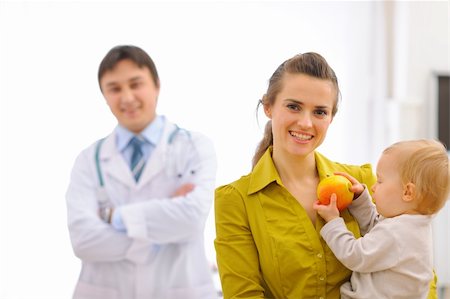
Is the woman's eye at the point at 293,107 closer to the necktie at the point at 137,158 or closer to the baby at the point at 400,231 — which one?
the baby at the point at 400,231

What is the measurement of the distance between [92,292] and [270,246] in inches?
26.8

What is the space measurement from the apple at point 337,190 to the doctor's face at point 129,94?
2.23 ft

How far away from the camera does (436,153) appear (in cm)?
187

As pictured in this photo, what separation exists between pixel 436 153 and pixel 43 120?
1.45 meters

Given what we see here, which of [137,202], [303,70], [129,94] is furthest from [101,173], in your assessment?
[303,70]

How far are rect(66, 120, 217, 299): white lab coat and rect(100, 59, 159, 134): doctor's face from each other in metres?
0.09

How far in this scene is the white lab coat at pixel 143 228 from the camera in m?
2.10

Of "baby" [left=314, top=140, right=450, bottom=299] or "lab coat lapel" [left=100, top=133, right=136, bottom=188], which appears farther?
"lab coat lapel" [left=100, top=133, right=136, bottom=188]

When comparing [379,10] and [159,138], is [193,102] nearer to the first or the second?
[159,138]

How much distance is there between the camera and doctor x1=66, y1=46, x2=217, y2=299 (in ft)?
6.88

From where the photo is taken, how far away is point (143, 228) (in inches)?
82.4

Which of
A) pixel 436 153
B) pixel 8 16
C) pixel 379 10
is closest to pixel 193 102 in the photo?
pixel 8 16

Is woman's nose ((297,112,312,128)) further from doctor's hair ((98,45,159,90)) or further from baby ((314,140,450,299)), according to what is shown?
doctor's hair ((98,45,159,90))

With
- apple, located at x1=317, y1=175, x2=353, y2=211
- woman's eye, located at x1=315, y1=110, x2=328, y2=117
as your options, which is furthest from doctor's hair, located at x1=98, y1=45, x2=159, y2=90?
apple, located at x1=317, y1=175, x2=353, y2=211
